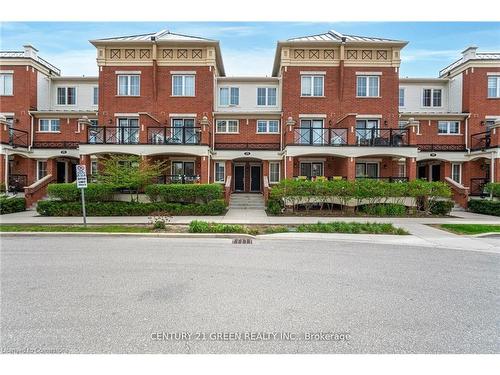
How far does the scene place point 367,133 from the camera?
21500 mm

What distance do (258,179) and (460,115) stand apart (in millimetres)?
16856

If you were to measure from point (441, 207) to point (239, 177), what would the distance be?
561 inches

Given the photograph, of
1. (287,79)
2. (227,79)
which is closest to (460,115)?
(287,79)

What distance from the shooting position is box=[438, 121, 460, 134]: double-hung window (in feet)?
80.0

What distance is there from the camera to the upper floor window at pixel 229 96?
976 inches

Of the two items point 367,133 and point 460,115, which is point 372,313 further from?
point 460,115

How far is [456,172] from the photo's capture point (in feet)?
79.9

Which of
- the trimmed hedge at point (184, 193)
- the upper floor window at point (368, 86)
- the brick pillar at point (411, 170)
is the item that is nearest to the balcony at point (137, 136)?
the trimmed hedge at point (184, 193)

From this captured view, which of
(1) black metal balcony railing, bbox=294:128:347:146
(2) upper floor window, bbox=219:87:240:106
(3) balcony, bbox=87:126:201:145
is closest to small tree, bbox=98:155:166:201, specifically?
(3) balcony, bbox=87:126:201:145

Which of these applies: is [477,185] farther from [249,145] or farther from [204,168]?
[204,168]

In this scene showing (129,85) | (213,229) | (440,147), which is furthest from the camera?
(440,147)

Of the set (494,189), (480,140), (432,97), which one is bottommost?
(494,189)

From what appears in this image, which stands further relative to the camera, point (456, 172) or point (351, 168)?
point (456, 172)

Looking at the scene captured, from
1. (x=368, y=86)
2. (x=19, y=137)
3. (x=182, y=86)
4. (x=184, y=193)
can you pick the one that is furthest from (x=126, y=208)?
(x=368, y=86)
